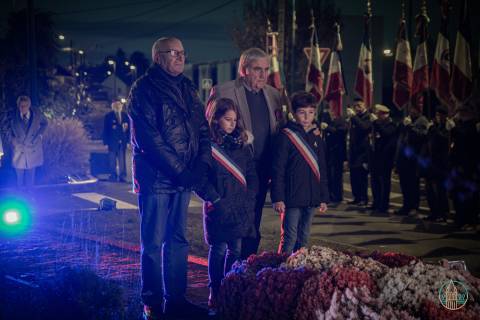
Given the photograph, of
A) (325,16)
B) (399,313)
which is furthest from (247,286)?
(325,16)

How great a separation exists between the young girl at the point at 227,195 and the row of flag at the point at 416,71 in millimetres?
6820

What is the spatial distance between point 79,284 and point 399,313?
2.50 m

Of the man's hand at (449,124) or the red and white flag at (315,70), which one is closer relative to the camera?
the man's hand at (449,124)

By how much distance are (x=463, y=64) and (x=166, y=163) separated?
10.5 m

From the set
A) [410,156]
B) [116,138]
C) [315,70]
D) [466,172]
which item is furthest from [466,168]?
[116,138]

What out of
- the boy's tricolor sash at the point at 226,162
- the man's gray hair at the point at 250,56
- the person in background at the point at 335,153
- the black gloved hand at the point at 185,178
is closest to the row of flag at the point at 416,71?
the person in background at the point at 335,153

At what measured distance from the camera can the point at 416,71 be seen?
16.9 m

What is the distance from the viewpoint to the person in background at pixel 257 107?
655 cm

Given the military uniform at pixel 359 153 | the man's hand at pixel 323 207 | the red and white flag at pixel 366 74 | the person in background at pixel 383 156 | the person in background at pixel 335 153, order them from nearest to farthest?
1. the man's hand at pixel 323 207
2. the person in background at pixel 383 156
3. the military uniform at pixel 359 153
4. the person in background at pixel 335 153
5. the red and white flag at pixel 366 74

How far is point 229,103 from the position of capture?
6.11 meters

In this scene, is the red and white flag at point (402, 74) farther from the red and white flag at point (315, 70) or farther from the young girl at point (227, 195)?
the young girl at point (227, 195)

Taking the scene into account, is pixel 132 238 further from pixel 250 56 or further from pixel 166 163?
pixel 166 163

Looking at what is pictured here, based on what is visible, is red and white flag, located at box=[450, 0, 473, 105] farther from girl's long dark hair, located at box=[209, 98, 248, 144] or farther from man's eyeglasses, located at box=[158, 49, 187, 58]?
man's eyeglasses, located at box=[158, 49, 187, 58]

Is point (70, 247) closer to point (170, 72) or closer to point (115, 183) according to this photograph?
point (170, 72)
